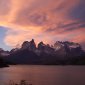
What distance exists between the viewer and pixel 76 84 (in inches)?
4198

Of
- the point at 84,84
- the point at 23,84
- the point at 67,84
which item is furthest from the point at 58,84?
the point at 23,84

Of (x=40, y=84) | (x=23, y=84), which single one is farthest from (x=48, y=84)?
(x=23, y=84)

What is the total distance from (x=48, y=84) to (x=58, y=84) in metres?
5.37

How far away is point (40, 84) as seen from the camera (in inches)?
4112

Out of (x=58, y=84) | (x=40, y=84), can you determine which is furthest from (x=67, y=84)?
(x=40, y=84)

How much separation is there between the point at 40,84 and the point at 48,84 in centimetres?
369

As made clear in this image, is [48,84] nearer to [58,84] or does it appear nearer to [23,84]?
[58,84]

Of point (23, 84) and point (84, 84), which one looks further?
point (84, 84)

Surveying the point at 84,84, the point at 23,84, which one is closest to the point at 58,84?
the point at 84,84

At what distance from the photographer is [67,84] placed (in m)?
108

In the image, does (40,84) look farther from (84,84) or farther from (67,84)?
(84,84)

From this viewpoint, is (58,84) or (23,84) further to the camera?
(58,84)

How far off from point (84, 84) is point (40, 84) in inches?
752

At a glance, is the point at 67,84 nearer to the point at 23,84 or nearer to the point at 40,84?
the point at 40,84
